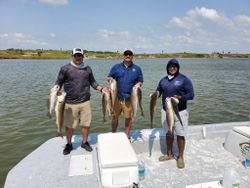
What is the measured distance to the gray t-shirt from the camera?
5594mm

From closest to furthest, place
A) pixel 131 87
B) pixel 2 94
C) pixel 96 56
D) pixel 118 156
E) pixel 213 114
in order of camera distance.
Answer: pixel 118 156, pixel 131 87, pixel 213 114, pixel 2 94, pixel 96 56

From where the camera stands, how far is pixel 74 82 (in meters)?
5.63

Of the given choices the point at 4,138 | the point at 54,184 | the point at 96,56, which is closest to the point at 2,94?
the point at 4,138

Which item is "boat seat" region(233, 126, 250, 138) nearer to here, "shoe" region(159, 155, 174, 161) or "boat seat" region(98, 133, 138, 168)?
"shoe" region(159, 155, 174, 161)

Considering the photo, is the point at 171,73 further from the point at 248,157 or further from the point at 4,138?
the point at 4,138

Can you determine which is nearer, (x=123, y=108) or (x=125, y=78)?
(x=125, y=78)

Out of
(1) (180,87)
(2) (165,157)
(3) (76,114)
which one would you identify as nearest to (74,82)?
(3) (76,114)

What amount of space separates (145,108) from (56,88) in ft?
36.6

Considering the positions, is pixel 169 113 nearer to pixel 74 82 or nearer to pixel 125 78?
pixel 125 78

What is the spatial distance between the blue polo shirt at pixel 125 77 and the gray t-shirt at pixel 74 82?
0.69m

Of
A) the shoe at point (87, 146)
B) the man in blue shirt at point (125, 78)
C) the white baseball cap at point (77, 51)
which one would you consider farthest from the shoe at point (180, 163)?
the white baseball cap at point (77, 51)

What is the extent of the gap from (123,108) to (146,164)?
1376 mm

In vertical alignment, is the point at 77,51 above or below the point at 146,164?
above

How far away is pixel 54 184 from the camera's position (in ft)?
15.5
